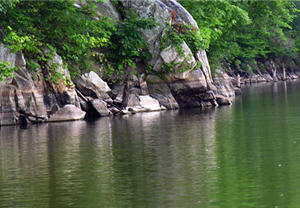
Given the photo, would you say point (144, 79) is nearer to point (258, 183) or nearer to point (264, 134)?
point (264, 134)

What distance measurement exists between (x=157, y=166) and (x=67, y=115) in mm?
16423

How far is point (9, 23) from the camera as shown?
29.1 metres

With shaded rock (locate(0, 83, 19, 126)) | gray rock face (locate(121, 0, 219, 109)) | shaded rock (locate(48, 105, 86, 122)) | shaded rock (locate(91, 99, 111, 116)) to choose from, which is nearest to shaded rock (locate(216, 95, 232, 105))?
gray rock face (locate(121, 0, 219, 109))

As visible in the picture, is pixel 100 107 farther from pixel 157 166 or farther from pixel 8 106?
pixel 157 166

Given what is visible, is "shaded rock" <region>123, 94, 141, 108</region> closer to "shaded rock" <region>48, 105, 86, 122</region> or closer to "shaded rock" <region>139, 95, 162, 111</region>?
"shaded rock" <region>139, 95, 162, 111</region>

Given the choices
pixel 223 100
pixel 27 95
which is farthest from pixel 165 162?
pixel 223 100

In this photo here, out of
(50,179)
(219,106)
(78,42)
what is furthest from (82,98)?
(50,179)

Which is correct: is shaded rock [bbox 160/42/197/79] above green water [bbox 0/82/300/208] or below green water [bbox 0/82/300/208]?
above

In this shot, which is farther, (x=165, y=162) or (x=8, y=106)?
(x=8, y=106)

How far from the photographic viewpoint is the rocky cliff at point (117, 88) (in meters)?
28.7

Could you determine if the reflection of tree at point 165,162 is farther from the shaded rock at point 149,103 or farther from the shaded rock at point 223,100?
the shaded rock at point 223,100

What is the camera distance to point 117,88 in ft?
115

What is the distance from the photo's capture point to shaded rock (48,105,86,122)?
29500 millimetres

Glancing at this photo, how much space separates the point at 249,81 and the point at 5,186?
63.3 metres
